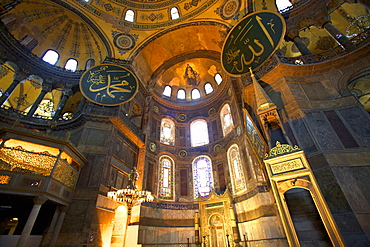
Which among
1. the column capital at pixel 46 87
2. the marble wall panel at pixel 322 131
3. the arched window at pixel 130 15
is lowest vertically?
the marble wall panel at pixel 322 131

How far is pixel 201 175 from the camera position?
12852 millimetres

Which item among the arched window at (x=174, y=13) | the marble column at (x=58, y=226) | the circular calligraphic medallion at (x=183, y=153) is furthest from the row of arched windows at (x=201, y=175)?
the arched window at (x=174, y=13)

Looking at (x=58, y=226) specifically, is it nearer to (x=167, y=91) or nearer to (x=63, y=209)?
(x=63, y=209)

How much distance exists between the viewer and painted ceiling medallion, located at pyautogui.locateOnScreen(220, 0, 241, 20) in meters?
12.4

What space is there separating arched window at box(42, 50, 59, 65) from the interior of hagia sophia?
8 cm

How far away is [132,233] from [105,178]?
315cm

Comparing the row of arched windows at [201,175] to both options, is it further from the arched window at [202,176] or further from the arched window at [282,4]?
the arched window at [282,4]

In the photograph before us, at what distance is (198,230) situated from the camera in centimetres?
1006

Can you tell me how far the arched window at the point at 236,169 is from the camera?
10586 millimetres

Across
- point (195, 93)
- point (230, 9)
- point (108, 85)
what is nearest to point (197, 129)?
point (195, 93)

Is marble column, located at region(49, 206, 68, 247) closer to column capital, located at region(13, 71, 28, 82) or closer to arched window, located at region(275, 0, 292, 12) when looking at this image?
column capital, located at region(13, 71, 28, 82)

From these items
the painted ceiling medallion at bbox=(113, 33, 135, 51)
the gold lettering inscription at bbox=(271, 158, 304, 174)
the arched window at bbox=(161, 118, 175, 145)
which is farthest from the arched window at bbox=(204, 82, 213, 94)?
the gold lettering inscription at bbox=(271, 158, 304, 174)

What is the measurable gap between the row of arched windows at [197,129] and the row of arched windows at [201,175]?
1.49 m

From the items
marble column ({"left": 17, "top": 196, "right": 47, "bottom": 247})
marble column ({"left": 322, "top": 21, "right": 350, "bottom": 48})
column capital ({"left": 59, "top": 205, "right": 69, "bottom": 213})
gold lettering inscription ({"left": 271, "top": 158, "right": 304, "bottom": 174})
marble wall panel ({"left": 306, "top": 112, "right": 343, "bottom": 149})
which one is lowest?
marble column ({"left": 17, "top": 196, "right": 47, "bottom": 247})
